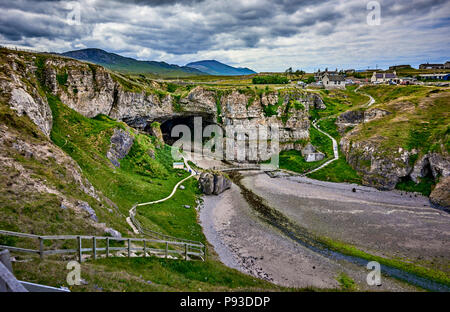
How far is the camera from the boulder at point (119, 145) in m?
49.8

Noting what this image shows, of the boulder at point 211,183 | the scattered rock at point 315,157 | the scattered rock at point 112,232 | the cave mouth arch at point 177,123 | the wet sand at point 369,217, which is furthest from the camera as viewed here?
the cave mouth arch at point 177,123

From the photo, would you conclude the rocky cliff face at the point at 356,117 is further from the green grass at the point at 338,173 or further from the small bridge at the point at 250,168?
the small bridge at the point at 250,168

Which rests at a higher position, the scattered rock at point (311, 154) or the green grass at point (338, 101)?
the green grass at point (338, 101)

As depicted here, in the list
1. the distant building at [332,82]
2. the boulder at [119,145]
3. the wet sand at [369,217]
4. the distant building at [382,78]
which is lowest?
the wet sand at [369,217]

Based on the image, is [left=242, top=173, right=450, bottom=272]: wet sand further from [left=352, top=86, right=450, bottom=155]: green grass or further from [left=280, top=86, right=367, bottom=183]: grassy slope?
[left=352, top=86, right=450, bottom=155]: green grass

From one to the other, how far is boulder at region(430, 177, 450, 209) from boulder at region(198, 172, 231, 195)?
40.4m

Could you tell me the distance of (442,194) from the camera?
47.9m

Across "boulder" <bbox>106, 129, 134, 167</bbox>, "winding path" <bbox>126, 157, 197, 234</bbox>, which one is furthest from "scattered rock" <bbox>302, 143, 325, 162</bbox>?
"boulder" <bbox>106, 129, 134, 167</bbox>

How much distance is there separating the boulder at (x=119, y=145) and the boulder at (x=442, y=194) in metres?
60.1

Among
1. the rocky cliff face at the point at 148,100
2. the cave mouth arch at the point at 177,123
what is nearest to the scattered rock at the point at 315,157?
the rocky cliff face at the point at 148,100

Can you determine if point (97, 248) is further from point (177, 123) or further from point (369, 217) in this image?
point (177, 123)

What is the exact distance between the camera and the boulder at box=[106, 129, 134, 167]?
49.8m

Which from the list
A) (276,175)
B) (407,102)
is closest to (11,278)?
(276,175)

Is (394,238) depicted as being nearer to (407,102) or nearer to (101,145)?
(101,145)
